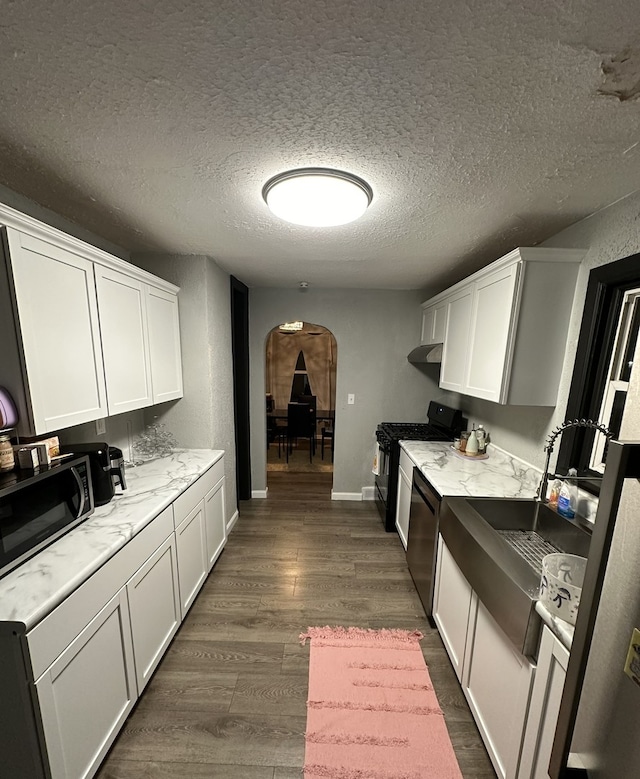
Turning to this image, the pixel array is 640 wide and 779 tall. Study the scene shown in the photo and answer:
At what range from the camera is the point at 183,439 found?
97.1 inches

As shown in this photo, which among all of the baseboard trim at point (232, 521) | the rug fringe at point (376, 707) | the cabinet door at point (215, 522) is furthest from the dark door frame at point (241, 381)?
the rug fringe at point (376, 707)

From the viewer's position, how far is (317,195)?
1.25 metres

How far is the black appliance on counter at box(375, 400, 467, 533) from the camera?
2.91 meters

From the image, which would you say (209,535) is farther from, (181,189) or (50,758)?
(181,189)

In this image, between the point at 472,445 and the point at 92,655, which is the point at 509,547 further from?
the point at 92,655

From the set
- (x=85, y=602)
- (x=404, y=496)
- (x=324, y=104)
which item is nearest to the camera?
(x=324, y=104)

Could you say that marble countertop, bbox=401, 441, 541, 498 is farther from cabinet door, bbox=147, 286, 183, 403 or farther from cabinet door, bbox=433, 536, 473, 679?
cabinet door, bbox=147, 286, 183, 403

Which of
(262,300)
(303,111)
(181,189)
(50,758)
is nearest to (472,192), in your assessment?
(303,111)

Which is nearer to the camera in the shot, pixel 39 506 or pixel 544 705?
pixel 544 705

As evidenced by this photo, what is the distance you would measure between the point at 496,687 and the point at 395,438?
71.3 inches

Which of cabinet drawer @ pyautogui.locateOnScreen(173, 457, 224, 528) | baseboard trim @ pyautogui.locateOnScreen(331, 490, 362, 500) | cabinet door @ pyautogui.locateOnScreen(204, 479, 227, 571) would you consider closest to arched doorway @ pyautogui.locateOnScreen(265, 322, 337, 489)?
baseboard trim @ pyautogui.locateOnScreen(331, 490, 362, 500)

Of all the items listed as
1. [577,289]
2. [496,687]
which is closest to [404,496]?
[496,687]

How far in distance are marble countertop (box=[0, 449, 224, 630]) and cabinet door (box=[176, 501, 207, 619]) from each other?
0.27 m

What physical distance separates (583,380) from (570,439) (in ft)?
1.05
